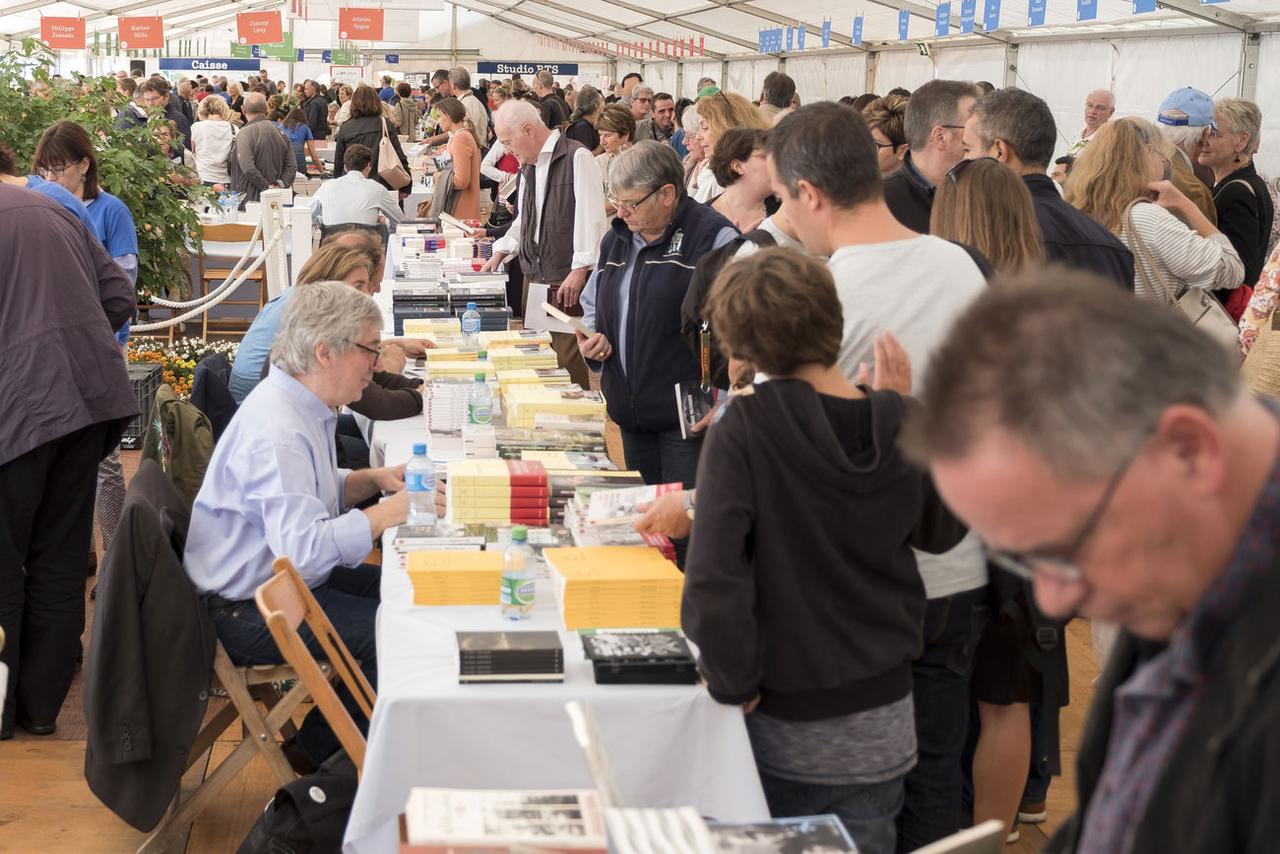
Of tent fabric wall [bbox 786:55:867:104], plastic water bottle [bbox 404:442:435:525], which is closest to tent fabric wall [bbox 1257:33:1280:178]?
plastic water bottle [bbox 404:442:435:525]

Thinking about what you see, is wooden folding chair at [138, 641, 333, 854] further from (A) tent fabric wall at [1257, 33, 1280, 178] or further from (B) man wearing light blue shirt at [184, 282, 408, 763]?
(A) tent fabric wall at [1257, 33, 1280, 178]

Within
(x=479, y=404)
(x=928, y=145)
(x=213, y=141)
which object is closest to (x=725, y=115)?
(x=928, y=145)

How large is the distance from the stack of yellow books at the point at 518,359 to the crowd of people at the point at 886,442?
10.5 inches

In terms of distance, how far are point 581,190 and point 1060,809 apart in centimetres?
370

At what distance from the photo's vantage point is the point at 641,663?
223 centimetres

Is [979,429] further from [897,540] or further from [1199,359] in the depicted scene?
[897,540]

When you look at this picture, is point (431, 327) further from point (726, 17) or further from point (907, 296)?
point (726, 17)

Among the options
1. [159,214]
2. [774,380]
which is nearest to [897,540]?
[774,380]

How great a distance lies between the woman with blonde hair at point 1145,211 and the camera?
3.87 metres

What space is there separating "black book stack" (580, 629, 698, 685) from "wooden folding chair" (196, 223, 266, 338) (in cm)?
751

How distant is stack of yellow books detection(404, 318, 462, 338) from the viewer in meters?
5.07

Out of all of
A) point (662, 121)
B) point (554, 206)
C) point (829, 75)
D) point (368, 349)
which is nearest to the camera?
point (368, 349)

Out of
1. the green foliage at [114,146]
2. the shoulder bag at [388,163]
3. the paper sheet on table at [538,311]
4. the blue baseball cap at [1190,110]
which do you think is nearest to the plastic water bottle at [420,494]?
the paper sheet on table at [538,311]

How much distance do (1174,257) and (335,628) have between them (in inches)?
102
